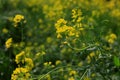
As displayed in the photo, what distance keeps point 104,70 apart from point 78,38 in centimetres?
36

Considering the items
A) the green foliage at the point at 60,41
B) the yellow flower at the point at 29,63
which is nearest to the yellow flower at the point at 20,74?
the green foliage at the point at 60,41

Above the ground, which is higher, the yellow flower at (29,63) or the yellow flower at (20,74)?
the yellow flower at (29,63)

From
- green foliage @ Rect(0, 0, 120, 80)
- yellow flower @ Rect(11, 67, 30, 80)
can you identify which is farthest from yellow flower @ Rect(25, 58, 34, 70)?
yellow flower @ Rect(11, 67, 30, 80)

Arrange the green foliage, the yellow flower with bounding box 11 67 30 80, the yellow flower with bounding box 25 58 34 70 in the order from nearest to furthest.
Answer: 1. the yellow flower with bounding box 11 67 30 80
2. the green foliage
3. the yellow flower with bounding box 25 58 34 70

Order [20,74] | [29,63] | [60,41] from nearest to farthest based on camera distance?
1. [20,74]
2. [29,63]
3. [60,41]

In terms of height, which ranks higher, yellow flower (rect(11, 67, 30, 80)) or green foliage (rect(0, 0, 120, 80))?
green foliage (rect(0, 0, 120, 80))

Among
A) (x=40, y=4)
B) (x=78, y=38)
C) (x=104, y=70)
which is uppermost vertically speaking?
(x=40, y=4)

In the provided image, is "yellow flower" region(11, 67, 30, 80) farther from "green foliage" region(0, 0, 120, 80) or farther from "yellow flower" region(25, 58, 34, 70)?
"yellow flower" region(25, 58, 34, 70)

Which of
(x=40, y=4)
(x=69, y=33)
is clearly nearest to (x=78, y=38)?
(x=69, y=33)

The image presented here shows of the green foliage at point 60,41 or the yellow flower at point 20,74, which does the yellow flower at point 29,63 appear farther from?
the yellow flower at point 20,74

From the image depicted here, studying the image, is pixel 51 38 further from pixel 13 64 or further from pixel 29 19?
pixel 13 64

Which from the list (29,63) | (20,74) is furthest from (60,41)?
(20,74)

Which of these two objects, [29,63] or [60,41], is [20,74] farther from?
[60,41]

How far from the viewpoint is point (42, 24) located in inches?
222
